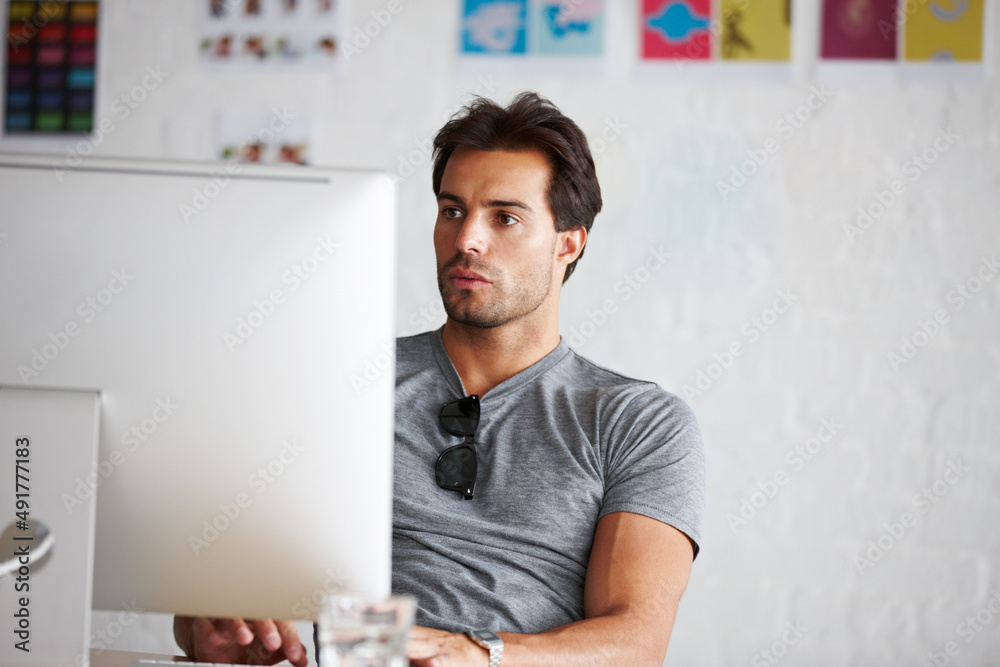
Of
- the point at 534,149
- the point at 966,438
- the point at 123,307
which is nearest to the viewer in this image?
the point at 123,307

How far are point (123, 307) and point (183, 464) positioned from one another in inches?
5.6

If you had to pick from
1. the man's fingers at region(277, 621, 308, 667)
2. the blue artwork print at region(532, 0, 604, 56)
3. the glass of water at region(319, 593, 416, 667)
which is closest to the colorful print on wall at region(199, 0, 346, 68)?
the blue artwork print at region(532, 0, 604, 56)

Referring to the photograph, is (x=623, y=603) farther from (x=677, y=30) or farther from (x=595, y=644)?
(x=677, y=30)

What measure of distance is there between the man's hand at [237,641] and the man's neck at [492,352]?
51 centimetres

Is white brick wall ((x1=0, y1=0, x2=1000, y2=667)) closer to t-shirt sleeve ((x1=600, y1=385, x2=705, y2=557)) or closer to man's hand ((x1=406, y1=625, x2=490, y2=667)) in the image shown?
t-shirt sleeve ((x1=600, y1=385, x2=705, y2=557))

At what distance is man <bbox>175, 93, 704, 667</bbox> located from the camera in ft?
3.94

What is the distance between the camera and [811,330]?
83.5 inches

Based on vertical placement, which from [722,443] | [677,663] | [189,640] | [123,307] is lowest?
[677,663]

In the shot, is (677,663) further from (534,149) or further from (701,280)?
(534,149)

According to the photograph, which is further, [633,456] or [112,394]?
[633,456]


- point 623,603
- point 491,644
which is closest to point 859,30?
point 623,603

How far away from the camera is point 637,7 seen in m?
2.19

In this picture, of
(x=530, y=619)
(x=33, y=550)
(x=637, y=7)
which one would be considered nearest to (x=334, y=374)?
(x=33, y=550)

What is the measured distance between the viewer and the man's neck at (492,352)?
5.00ft
